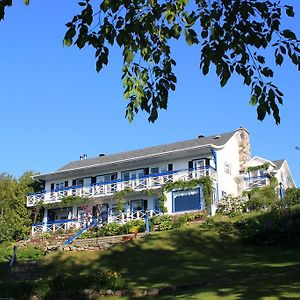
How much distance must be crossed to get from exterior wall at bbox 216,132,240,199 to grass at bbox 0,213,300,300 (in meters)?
12.9

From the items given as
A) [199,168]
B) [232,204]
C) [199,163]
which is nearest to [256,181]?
[199,163]

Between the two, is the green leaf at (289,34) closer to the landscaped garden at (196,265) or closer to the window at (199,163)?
the landscaped garden at (196,265)

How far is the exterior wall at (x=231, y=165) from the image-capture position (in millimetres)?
38838

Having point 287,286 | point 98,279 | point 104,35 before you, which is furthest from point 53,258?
point 104,35

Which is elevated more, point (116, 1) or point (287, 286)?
point (116, 1)

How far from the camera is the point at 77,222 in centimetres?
4038

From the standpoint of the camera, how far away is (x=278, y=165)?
44500 millimetres

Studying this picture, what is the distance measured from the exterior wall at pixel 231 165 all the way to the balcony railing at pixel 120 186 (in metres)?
1.36

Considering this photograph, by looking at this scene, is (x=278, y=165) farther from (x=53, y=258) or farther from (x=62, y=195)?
(x=53, y=258)

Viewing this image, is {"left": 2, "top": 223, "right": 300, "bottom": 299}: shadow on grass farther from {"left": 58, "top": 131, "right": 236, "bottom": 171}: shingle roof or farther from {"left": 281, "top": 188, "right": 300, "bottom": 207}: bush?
{"left": 58, "top": 131, "right": 236, "bottom": 171}: shingle roof

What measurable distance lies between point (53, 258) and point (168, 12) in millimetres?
16603

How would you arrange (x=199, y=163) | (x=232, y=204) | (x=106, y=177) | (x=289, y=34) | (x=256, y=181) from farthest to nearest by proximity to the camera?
1. (x=106, y=177)
2. (x=256, y=181)
3. (x=199, y=163)
4. (x=232, y=204)
5. (x=289, y=34)

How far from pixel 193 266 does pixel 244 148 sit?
29.2m

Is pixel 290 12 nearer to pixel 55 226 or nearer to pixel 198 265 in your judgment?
pixel 198 265
